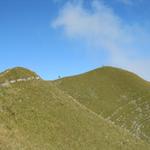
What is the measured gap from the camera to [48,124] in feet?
132

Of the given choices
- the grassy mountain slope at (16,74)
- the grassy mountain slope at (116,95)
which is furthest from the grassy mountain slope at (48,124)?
the grassy mountain slope at (116,95)

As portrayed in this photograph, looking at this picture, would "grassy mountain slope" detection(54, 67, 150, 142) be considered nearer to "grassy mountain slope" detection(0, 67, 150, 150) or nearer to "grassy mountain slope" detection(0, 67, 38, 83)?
"grassy mountain slope" detection(0, 67, 150, 150)

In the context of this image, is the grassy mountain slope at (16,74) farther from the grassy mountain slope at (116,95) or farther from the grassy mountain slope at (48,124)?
the grassy mountain slope at (116,95)

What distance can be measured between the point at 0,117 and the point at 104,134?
50.5 ft

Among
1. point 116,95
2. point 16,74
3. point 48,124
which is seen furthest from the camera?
point 116,95

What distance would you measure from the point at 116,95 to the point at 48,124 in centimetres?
6079

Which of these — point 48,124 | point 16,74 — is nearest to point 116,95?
point 16,74

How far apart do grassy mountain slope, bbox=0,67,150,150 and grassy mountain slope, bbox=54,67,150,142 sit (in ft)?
71.8

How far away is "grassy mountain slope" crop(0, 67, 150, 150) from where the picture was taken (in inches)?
1350

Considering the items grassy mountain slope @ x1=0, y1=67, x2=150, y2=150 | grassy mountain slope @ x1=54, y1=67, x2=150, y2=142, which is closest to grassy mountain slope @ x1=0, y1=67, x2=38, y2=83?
grassy mountain slope @ x1=0, y1=67, x2=150, y2=150

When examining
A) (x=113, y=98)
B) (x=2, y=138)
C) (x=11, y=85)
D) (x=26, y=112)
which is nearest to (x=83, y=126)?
(x=26, y=112)

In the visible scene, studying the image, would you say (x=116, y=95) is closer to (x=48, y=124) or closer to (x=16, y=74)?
(x=16, y=74)

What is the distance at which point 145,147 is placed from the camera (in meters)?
50.2

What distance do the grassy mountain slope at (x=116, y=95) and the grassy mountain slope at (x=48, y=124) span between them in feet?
71.8
